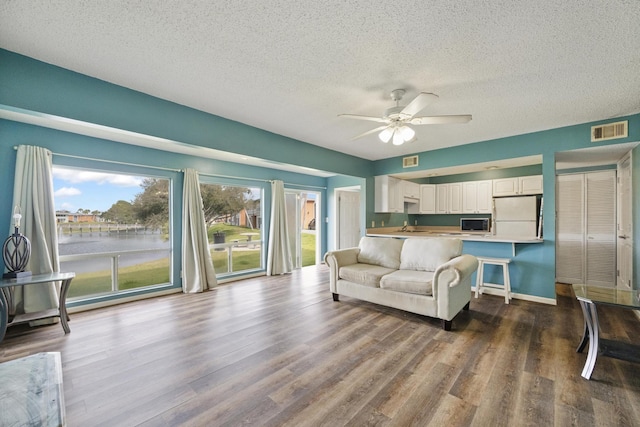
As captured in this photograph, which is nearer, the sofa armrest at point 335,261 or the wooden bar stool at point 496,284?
the wooden bar stool at point 496,284

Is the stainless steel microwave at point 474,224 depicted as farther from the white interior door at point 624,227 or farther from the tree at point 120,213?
the tree at point 120,213

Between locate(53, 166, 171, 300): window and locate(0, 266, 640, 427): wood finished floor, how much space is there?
0.60 metres

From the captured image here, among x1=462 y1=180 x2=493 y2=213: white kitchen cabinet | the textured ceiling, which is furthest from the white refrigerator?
the textured ceiling

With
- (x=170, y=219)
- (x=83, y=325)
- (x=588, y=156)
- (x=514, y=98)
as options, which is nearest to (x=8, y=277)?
(x=83, y=325)

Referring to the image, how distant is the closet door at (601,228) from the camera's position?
4.39 m

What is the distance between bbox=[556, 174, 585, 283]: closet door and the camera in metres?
4.68

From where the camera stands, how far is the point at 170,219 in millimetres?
4488

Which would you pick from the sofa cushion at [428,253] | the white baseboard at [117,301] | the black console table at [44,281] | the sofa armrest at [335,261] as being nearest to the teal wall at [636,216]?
the sofa cushion at [428,253]

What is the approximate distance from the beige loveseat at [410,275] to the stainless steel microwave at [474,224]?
8.55 feet

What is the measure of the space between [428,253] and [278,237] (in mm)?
3211

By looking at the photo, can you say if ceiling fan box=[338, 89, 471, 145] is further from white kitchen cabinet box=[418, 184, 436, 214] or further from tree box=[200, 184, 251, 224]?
white kitchen cabinet box=[418, 184, 436, 214]

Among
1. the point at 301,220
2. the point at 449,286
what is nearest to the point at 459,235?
the point at 449,286

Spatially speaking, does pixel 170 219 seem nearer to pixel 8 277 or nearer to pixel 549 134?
pixel 8 277

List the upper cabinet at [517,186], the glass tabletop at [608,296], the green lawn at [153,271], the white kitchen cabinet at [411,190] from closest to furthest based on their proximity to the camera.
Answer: the glass tabletop at [608,296], the green lawn at [153,271], the upper cabinet at [517,186], the white kitchen cabinet at [411,190]
